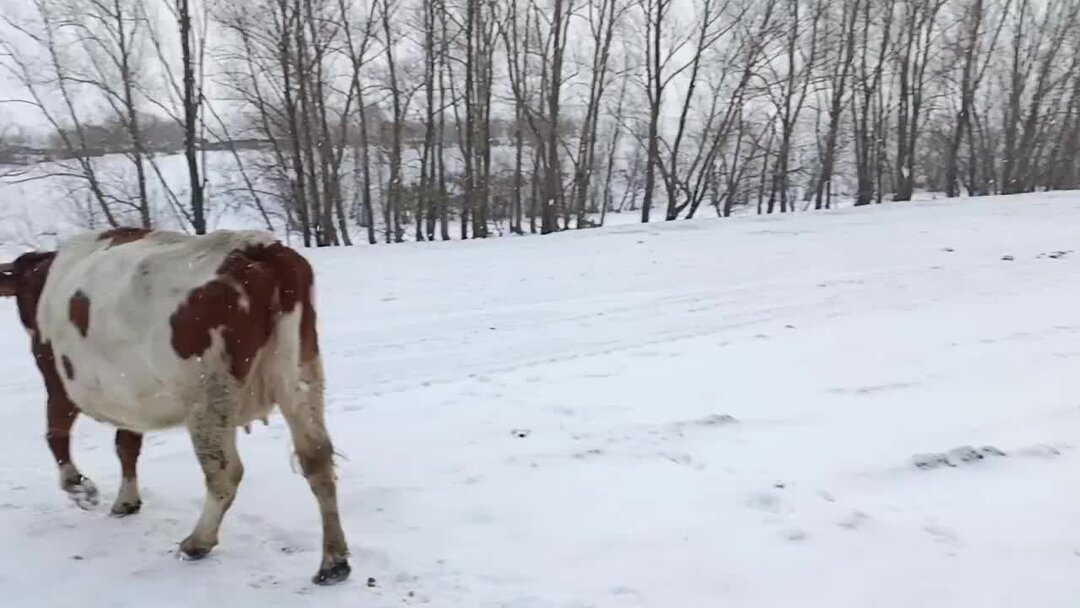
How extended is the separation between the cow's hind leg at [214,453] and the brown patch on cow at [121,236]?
1.20 meters

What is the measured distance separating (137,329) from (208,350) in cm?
40

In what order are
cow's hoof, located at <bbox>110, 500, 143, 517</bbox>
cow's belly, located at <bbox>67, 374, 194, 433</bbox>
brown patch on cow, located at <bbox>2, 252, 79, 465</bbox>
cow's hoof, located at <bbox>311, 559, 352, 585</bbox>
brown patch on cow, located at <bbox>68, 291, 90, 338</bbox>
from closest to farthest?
cow's hoof, located at <bbox>311, 559, 352, 585</bbox>
cow's belly, located at <bbox>67, 374, 194, 433</bbox>
brown patch on cow, located at <bbox>68, 291, 90, 338</bbox>
brown patch on cow, located at <bbox>2, 252, 79, 465</bbox>
cow's hoof, located at <bbox>110, 500, 143, 517</bbox>

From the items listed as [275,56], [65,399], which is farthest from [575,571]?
[275,56]

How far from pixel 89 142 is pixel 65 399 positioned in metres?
20.8

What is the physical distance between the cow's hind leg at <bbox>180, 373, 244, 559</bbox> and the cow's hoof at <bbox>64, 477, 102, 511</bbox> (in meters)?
0.88

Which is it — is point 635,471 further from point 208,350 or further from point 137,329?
point 137,329

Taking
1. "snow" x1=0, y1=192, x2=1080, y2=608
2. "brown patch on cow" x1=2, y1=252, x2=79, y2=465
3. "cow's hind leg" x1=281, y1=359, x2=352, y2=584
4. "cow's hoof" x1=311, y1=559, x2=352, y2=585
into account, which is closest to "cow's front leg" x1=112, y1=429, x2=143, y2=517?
"snow" x1=0, y1=192, x2=1080, y2=608

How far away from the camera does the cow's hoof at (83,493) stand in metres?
4.21

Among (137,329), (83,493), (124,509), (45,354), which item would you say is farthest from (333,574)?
(45,354)

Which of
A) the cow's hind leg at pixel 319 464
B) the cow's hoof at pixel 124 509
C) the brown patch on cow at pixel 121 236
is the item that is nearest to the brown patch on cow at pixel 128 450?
the cow's hoof at pixel 124 509

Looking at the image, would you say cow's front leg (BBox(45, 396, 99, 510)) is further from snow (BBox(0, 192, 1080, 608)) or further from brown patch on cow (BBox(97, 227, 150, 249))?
brown patch on cow (BBox(97, 227, 150, 249))

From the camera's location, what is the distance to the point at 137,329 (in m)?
3.65

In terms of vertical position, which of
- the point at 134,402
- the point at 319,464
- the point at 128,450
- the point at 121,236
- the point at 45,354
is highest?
the point at 121,236

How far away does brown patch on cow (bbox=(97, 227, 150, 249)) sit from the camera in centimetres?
423
